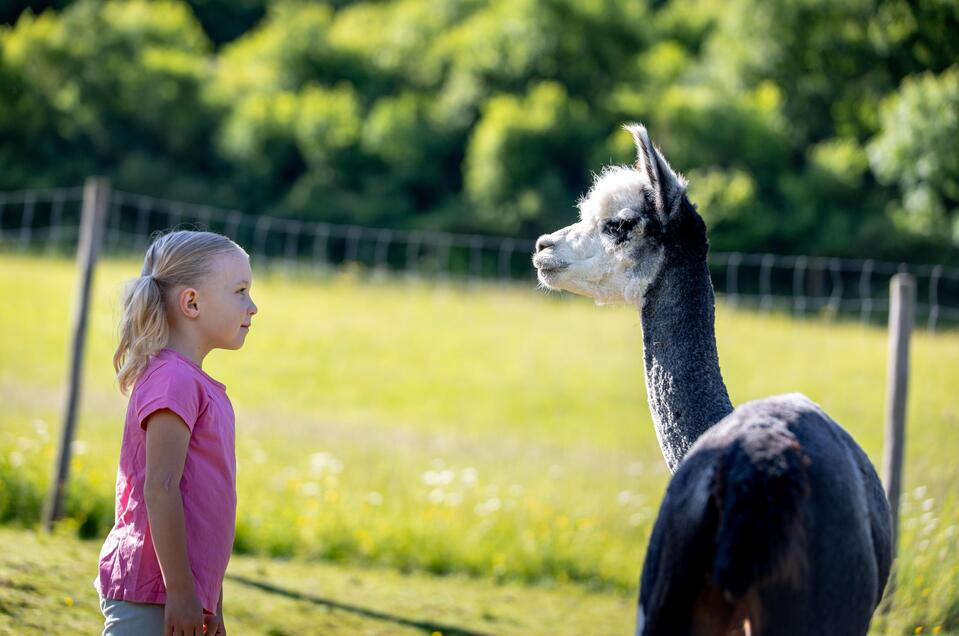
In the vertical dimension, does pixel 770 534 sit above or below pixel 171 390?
below

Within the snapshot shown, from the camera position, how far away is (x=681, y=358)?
316 centimetres

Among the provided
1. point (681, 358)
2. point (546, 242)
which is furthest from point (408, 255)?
point (681, 358)

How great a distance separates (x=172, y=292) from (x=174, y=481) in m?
0.52

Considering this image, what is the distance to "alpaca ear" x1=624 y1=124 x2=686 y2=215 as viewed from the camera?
323 centimetres

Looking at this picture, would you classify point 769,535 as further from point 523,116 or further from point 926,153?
point 523,116

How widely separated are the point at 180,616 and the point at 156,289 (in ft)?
2.70

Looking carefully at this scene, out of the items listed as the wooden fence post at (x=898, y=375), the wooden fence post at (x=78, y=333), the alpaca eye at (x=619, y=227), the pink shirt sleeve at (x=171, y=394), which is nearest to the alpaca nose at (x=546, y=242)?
the alpaca eye at (x=619, y=227)

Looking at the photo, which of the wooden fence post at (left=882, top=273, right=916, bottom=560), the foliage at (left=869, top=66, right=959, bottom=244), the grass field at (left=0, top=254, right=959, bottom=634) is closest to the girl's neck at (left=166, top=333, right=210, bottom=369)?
the grass field at (left=0, top=254, right=959, bottom=634)

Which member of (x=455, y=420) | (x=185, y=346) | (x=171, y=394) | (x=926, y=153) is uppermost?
(x=926, y=153)

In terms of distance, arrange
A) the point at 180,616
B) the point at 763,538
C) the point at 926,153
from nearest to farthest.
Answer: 1. the point at 763,538
2. the point at 180,616
3. the point at 926,153

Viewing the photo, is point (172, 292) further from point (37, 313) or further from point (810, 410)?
point (37, 313)

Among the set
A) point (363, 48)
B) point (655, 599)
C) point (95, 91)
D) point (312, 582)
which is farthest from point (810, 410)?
point (363, 48)

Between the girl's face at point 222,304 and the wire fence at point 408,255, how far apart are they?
18934 mm

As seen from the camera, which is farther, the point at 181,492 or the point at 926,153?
the point at 926,153
